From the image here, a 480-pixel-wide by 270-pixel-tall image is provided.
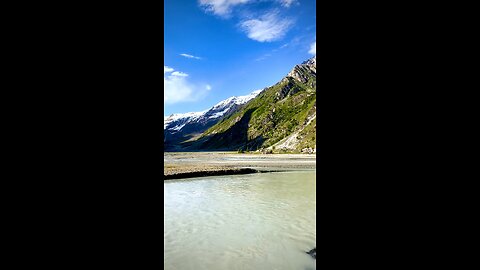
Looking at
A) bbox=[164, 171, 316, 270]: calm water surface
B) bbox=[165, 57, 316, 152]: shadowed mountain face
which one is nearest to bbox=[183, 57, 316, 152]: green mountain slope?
bbox=[165, 57, 316, 152]: shadowed mountain face

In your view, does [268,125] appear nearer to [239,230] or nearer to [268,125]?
[268,125]

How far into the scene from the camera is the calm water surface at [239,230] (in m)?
7.29

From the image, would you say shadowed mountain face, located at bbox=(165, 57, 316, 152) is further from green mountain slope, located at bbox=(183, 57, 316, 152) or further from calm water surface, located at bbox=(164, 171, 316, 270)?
calm water surface, located at bbox=(164, 171, 316, 270)

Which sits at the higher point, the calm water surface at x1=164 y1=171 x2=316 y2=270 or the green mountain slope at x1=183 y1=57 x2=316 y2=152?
the green mountain slope at x1=183 y1=57 x2=316 y2=152

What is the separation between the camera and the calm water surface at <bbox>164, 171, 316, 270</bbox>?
7.29 meters

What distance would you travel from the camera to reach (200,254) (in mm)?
7793

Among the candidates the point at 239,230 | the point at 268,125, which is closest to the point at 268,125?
the point at 268,125

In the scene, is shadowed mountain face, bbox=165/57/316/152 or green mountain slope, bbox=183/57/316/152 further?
green mountain slope, bbox=183/57/316/152

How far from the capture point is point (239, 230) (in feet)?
33.0

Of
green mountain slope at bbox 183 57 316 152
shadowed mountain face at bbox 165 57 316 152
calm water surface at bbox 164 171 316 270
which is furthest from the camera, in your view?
green mountain slope at bbox 183 57 316 152

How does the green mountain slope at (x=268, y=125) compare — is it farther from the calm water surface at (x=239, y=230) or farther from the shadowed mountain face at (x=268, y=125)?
the calm water surface at (x=239, y=230)
